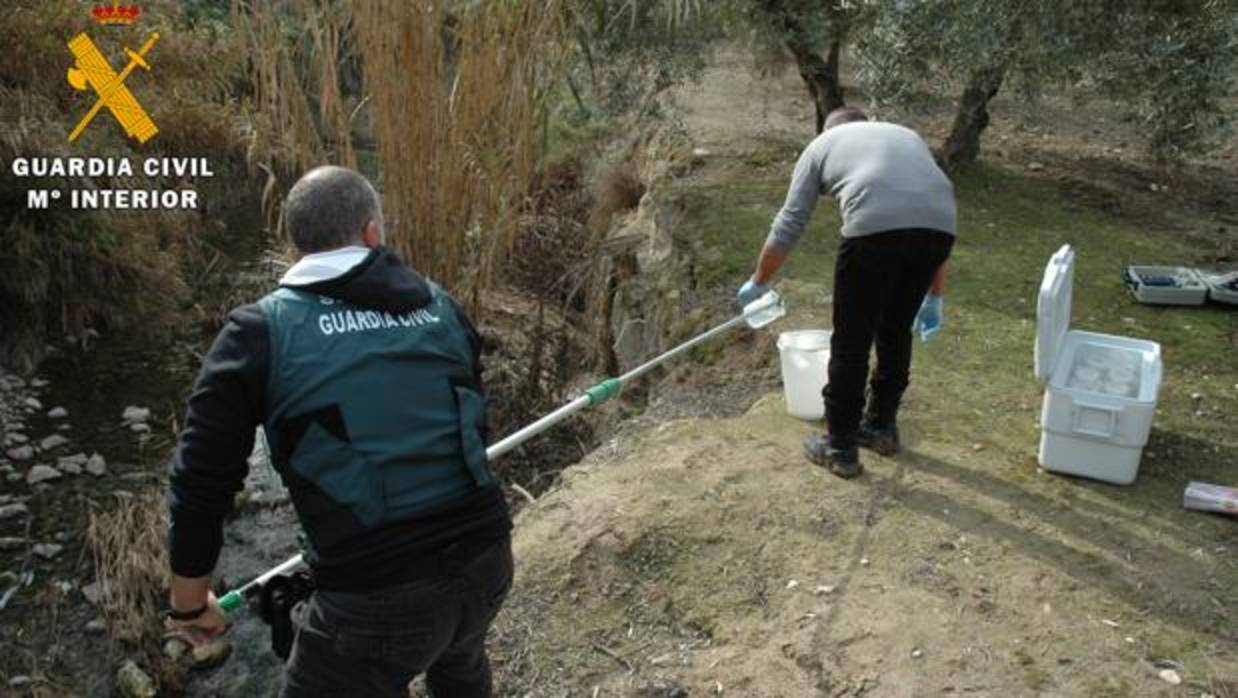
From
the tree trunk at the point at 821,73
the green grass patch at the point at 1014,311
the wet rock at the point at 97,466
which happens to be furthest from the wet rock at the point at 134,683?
the tree trunk at the point at 821,73

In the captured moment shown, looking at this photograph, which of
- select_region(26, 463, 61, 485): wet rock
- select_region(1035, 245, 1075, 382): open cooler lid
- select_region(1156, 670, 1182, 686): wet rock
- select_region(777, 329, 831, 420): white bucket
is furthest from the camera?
select_region(26, 463, 61, 485): wet rock

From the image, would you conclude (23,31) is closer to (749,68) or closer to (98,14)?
(98,14)

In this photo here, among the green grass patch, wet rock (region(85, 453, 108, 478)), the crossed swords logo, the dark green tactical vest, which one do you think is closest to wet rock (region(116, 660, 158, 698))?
wet rock (region(85, 453, 108, 478))

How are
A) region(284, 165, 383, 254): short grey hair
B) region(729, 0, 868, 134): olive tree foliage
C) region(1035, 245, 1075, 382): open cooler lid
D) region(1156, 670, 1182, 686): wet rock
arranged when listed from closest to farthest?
region(284, 165, 383, 254): short grey hair, region(1156, 670, 1182, 686): wet rock, region(1035, 245, 1075, 382): open cooler lid, region(729, 0, 868, 134): olive tree foliage

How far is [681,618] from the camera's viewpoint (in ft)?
10.1

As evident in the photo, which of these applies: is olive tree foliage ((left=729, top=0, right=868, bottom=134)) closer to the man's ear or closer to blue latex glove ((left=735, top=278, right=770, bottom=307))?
blue latex glove ((left=735, top=278, right=770, bottom=307))

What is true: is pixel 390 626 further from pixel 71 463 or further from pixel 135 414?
pixel 135 414

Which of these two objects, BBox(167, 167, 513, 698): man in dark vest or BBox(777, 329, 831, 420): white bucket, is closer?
BBox(167, 167, 513, 698): man in dark vest

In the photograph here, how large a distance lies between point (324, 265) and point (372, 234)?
0.47ft

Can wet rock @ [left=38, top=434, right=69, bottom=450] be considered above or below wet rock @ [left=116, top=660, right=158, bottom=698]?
above

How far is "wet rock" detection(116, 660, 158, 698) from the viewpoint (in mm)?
3738

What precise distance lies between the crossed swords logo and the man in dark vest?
5.17m

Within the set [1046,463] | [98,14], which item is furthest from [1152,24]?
[98,14]

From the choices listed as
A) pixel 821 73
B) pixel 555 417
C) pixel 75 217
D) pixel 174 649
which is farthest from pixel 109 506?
pixel 821 73
